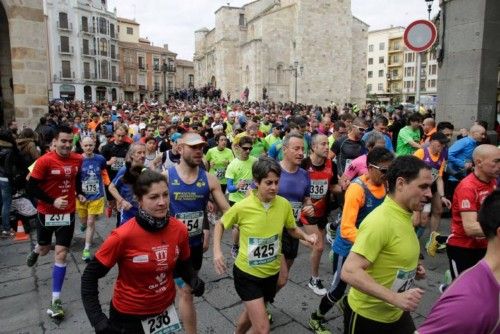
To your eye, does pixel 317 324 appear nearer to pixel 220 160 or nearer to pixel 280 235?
pixel 280 235

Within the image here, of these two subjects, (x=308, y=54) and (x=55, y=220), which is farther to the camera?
(x=308, y=54)

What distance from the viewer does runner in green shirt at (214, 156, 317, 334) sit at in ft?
10.4

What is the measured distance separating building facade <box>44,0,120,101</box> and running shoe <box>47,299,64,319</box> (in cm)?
5683

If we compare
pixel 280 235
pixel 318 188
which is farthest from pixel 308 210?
pixel 318 188

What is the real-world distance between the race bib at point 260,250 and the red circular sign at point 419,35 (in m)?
5.31

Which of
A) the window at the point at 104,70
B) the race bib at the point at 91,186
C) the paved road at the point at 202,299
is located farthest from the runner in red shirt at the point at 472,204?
the window at the point at 104,70

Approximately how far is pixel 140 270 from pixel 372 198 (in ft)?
6.33

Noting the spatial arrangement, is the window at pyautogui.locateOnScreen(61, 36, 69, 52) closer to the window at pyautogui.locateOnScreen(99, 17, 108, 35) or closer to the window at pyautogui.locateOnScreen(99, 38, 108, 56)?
the window at pyautogui.locateOnScreen(99, 38, 108, 56)

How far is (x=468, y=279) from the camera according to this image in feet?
5.16

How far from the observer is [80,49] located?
57.6 m

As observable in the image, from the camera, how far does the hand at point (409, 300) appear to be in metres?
2.01

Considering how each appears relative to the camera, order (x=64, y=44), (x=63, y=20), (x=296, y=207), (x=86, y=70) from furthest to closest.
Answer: (x=86, y=70) → (x=64, y=44) → (x=63, y=20) → (x=296, y=207)

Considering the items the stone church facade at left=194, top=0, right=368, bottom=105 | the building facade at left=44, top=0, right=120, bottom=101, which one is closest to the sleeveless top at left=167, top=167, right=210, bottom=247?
the stone church facade at left=194, top=0, right=368, bottom=105

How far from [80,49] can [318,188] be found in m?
61.0
